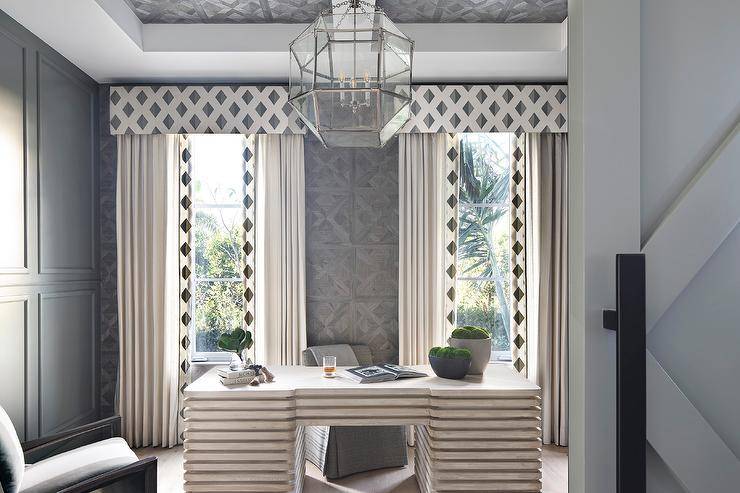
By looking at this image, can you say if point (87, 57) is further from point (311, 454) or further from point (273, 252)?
point (311, 454)

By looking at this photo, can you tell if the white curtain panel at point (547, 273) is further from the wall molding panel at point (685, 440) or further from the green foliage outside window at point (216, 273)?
the wall molding panel at point (685, 440)

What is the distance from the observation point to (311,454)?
3.59 metres

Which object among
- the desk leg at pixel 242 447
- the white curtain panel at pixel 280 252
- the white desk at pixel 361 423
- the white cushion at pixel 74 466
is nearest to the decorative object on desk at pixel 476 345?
the white desk at pixel 361 423

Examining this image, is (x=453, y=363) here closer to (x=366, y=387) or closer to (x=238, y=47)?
(x=366, y=387)

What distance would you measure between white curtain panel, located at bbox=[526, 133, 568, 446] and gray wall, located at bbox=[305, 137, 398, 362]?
1.02 m

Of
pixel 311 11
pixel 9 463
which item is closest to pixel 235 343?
pixel 9 463

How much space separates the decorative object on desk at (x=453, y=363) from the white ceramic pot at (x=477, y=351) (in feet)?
0.22

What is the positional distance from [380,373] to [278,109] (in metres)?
2.10

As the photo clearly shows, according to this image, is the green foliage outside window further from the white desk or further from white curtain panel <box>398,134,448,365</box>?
the white desk

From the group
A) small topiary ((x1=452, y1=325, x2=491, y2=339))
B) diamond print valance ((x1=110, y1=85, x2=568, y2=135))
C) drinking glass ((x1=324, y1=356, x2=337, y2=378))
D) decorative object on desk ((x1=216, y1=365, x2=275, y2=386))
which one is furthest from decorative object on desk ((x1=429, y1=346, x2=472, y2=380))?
diamond print valance ((x1=110, y1=85, x2=568, y2=135))

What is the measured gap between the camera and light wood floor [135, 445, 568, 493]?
10.4 ft

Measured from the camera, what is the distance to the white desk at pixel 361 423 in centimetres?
270

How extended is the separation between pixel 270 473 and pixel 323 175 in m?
2.16

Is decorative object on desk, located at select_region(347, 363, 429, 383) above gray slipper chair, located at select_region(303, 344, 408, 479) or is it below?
above
